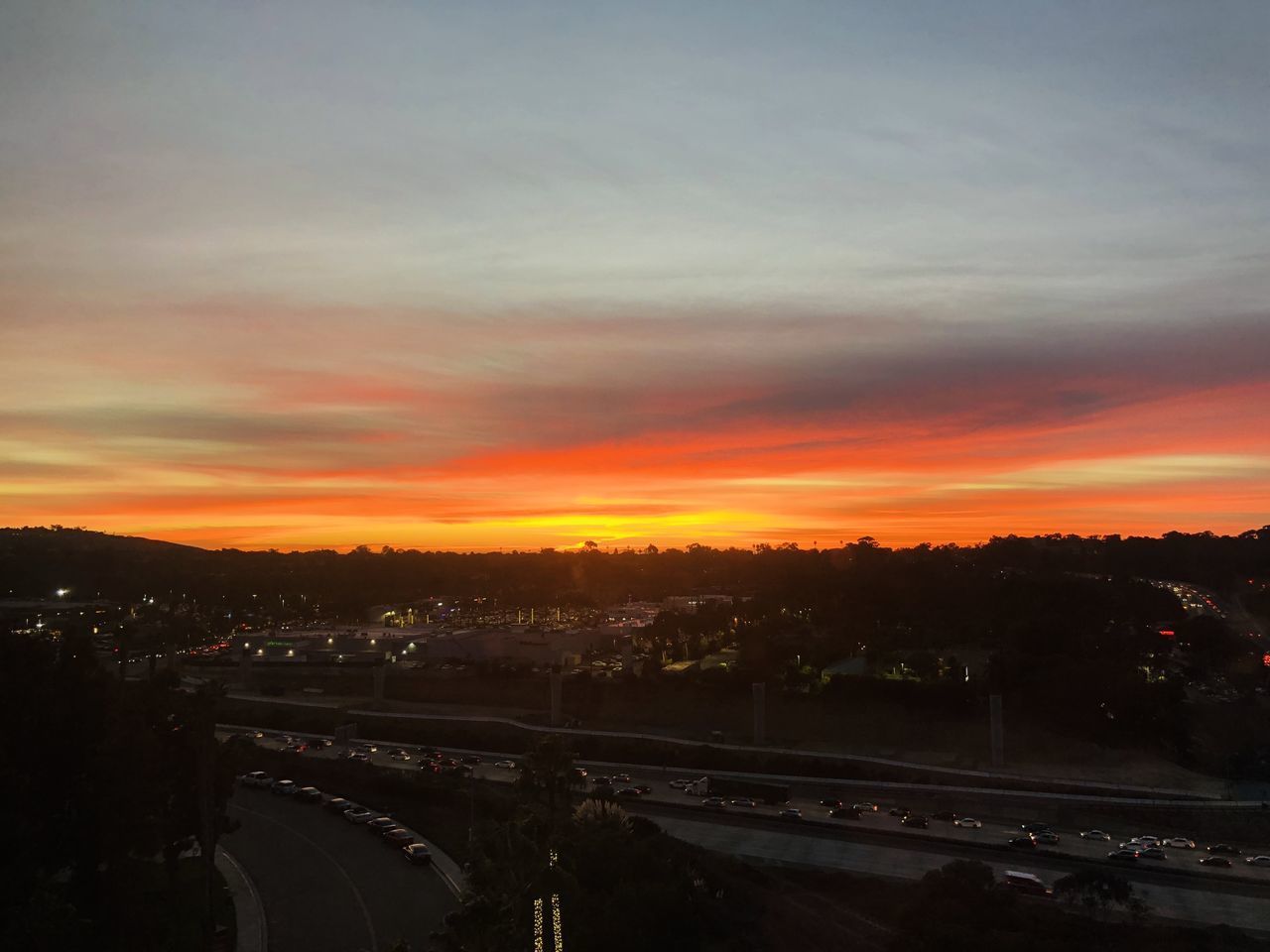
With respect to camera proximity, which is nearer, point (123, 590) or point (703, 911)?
point (703, 911)

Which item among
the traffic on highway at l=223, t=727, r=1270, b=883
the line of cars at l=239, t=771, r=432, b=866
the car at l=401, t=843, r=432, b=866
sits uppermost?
the car at l=401, t=843, r=432, b=866

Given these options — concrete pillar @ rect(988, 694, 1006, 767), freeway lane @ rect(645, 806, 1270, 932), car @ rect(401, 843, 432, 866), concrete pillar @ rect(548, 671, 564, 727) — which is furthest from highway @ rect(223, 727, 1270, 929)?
concrete pillar @ rect(548, 671, 564, 727)

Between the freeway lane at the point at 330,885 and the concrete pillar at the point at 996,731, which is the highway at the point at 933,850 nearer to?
the concrete pillar at the point at 996,731

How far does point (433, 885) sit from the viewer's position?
71.8ft

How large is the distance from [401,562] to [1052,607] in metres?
113

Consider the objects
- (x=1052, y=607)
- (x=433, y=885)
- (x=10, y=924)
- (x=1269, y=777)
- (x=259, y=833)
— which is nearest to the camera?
(x=10, y=924)

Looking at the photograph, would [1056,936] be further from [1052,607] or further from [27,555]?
[27,555]

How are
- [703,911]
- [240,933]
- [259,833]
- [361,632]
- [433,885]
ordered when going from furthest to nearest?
[361,632]
[259,833]
[433,885]
[703,911]
[240,933]

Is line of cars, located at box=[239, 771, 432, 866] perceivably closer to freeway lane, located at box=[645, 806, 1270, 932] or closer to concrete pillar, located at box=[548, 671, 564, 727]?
freeway lane, located at box=[645, 806, 1270, 932]

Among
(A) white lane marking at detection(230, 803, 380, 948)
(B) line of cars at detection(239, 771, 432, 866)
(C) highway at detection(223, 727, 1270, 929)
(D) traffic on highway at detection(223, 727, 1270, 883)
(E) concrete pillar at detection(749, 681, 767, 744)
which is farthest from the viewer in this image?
(E) concrete pillar at detection(749, 681, 767, 744)

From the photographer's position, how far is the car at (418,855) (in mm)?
23622

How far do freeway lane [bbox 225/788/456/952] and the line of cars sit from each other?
271 millimetres

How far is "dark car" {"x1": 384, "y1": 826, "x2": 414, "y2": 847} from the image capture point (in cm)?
2562

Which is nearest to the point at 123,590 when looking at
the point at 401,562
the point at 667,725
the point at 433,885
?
the point at 401,562
